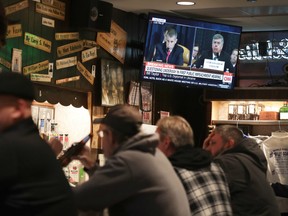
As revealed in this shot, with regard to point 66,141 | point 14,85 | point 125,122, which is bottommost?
point 66,141

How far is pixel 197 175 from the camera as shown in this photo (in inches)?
146

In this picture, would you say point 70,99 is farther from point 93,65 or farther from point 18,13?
point 18,13

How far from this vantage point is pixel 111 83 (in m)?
7.08

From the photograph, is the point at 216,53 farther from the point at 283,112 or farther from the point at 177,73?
the point at 283,112

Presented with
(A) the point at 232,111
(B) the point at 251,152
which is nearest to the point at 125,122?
(B) the point at 251,152

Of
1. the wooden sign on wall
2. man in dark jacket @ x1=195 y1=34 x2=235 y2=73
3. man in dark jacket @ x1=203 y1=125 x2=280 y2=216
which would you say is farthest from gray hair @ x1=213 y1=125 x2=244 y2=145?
man in dark jacket @ x1=195 y1=34 x2=235 y2=73

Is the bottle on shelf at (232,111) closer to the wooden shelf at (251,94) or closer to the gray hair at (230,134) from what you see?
the wooden shelf at (251,94)

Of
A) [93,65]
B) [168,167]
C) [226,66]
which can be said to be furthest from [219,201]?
[226,66]

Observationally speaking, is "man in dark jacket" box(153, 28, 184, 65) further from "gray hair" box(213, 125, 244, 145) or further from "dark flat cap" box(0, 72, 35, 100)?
"dark flat cap" box(0, 72, 35, 100)

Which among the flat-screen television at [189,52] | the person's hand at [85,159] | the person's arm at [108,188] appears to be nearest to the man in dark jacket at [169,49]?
the flat-screen television at [189,52]

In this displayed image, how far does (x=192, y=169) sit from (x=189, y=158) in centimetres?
8

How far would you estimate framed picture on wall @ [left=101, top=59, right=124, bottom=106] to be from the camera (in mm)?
6930

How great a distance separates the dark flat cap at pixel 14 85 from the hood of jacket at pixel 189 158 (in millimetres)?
1447

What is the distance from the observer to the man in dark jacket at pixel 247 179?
4445 millimetres
